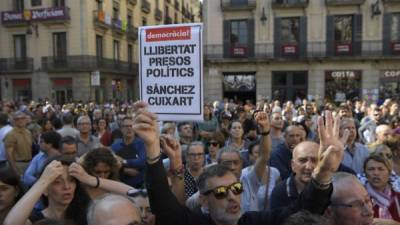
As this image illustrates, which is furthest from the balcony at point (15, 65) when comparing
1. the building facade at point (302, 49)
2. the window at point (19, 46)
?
the building facade at point (302, 49)

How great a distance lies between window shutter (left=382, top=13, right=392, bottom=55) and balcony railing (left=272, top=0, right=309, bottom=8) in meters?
4.62

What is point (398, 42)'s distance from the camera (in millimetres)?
23500

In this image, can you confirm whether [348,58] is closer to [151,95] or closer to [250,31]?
[250,31]

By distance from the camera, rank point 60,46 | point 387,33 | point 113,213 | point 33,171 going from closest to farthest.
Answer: point 113,213 → point 33,171 → point 387,33 → point 60,46

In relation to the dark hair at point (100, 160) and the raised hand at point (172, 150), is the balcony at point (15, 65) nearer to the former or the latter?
the dark hair at point (100, 160)

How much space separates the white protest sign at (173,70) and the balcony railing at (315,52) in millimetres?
21505

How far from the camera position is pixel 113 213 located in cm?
210

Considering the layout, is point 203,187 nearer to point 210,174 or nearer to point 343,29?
point 210,174

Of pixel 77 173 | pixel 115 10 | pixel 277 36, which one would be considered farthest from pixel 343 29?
pixel 77 173

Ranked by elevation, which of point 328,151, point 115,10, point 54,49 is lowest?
point 328,151

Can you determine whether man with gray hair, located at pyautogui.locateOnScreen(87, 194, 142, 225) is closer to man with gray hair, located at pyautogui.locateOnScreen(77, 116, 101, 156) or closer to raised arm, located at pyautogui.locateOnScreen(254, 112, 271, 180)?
raised arm, located at pyautogui.locateOnScreen(254, 112, 271, 180)

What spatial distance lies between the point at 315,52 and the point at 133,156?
21.0 meters

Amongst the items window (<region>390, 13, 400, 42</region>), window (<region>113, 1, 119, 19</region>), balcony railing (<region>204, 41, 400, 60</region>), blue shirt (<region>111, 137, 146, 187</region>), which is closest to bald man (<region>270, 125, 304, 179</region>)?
blue shirt (<region>111, 137, 146, 187</region>)

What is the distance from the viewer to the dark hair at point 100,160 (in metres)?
3.54
